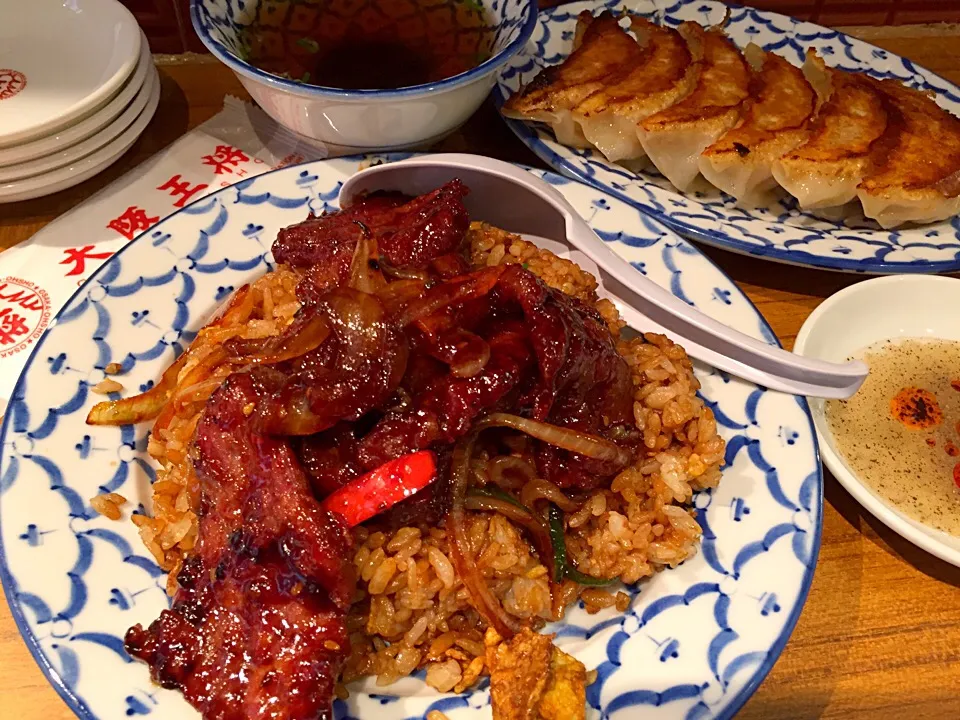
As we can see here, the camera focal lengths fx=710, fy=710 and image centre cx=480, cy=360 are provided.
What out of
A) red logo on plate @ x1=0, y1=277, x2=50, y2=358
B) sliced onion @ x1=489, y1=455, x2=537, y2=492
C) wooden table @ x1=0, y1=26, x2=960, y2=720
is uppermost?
sliced onion @ x1=489, y1=455, x2=537, y2=492

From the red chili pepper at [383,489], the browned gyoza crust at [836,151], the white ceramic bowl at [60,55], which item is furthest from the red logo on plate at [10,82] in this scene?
the browned gyoza crust at [836,151]

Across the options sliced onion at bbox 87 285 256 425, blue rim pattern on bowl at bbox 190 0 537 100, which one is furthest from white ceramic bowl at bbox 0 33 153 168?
sliced onion at bbox 87 285 256 425

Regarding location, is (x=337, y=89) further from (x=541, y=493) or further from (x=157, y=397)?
(x=541, y=493)

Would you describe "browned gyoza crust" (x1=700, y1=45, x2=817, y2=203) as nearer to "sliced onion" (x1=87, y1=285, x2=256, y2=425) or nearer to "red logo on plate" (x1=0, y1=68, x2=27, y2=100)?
"sliced onion" (x1=87, y1=285, x2=256, y2=425)

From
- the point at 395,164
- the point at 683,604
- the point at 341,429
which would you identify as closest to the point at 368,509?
the point at 341,429

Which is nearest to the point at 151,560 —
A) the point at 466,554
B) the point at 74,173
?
the point at 466,554
